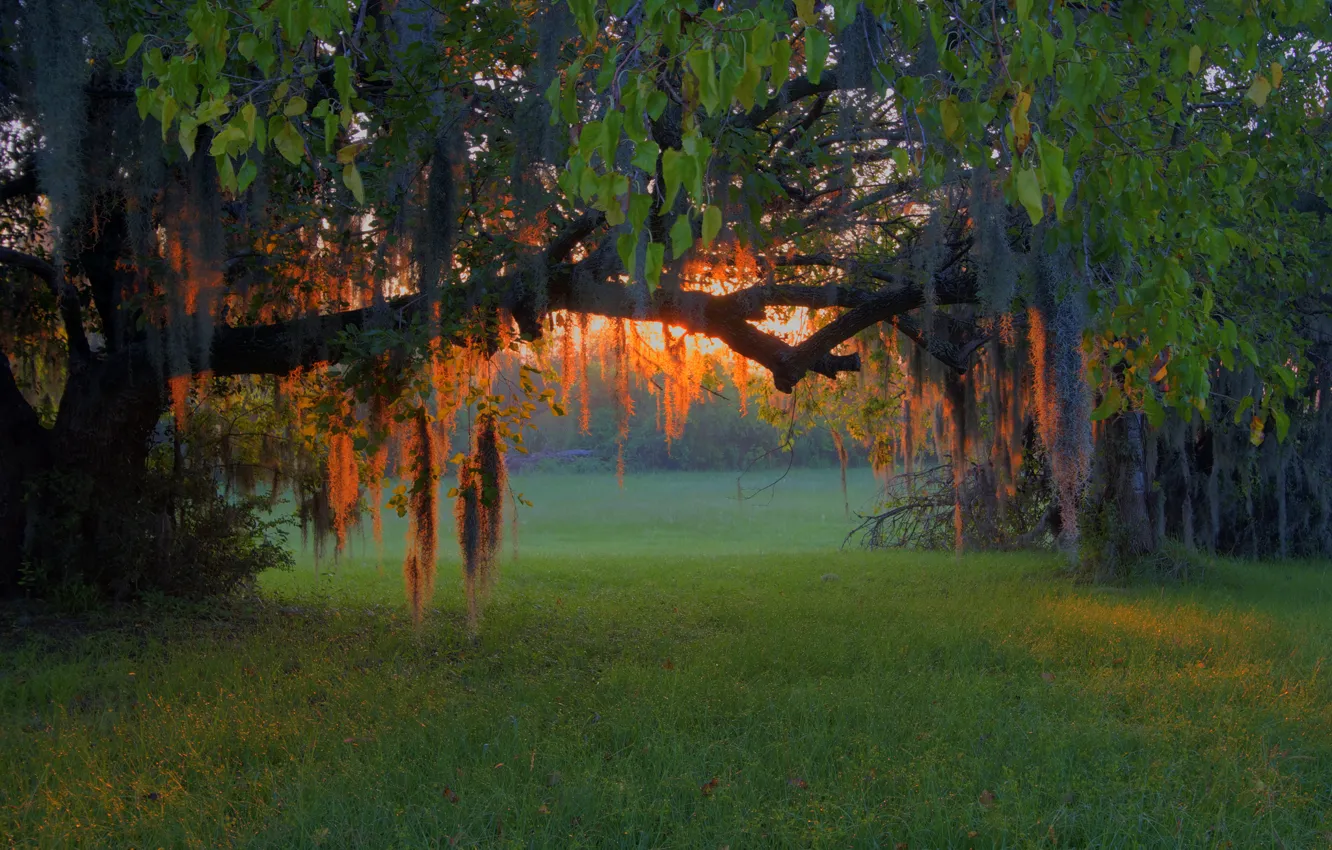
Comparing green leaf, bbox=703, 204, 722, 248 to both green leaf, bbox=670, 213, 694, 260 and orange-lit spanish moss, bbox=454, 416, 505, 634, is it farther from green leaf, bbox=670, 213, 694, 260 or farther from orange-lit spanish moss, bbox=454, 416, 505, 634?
orange-lit spanish moss, bbox=454, 416, 505, 634

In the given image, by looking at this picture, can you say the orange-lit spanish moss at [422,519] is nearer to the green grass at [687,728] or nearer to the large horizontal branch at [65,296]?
the green grass at [687,728]

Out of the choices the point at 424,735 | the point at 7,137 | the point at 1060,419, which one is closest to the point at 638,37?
the point at 424,735

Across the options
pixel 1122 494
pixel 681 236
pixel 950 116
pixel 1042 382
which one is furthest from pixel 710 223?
pixel 1122 494

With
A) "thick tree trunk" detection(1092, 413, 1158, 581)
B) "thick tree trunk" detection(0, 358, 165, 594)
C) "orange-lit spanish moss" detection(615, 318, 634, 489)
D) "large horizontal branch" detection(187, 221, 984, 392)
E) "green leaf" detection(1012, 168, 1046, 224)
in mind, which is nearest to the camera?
"green leaf" detection(1012, 168, 1046, 224)

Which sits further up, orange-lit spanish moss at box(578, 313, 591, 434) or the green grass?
orange-lit spanish moss at box(578, 313, 591, 434)

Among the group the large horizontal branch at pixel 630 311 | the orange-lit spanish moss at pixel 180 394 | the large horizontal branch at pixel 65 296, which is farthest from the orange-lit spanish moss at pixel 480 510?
the large horizontal branch at pixel 65 296

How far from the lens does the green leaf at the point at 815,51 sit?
7.11 ft

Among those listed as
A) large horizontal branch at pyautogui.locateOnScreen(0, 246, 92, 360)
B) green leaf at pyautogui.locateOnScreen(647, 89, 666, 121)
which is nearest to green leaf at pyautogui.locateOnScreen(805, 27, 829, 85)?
green leaf at pyautogui.locateOnScreen(647, 89, 666, 121)

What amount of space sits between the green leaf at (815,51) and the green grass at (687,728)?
8.10ft

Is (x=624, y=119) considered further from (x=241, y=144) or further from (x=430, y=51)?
(x=430, y=51)

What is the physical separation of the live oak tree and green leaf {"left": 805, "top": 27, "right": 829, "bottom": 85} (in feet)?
1.60

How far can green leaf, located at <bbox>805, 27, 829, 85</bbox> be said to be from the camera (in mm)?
2168

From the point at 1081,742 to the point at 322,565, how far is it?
37.0 ft

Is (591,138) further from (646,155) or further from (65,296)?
(65,296)
